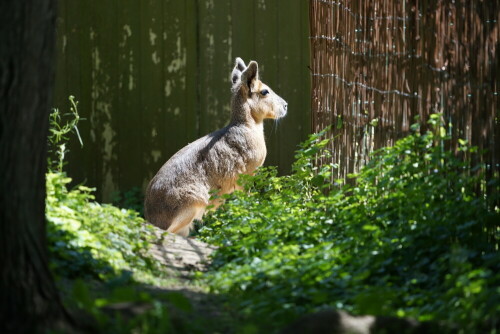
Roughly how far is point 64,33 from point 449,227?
6.70m

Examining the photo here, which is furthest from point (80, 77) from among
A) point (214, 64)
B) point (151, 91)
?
point (214, 64)

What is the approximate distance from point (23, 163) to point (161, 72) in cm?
703

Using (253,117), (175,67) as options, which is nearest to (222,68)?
(175,67)

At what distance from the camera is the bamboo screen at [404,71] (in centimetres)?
544

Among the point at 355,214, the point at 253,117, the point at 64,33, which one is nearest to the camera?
the point at 355,214

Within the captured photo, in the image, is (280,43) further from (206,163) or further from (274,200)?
(274,200)

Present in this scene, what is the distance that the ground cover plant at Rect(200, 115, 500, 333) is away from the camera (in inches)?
173

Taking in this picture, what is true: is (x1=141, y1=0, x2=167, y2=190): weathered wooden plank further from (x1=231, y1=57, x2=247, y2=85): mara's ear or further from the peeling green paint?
(x1=231, y1=57, x2=247, y2=85): mara's ear

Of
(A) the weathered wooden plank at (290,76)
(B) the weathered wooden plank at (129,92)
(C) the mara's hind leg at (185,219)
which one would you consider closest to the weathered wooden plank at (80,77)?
(B) the weathered wooden plank at (129,92)

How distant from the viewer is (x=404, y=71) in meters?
6.23

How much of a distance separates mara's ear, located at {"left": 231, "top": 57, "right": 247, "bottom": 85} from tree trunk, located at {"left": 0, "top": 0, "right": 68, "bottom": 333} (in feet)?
19.7

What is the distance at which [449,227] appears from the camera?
5.22m

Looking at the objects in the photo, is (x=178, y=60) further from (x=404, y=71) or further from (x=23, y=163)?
(x=23, y=163)

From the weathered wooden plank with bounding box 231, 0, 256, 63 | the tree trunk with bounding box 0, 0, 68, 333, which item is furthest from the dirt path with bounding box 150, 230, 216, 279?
the weathered wooden plank with bounding box 231, 0, 256, 63
